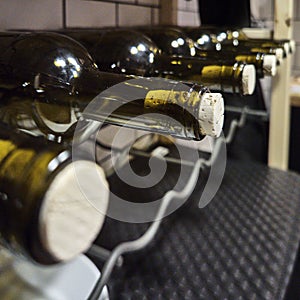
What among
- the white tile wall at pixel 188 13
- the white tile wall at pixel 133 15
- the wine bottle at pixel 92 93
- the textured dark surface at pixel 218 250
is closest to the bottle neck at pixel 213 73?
the wine bottle at pixel 92 93

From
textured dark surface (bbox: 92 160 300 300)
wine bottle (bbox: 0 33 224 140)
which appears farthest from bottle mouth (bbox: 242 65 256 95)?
textured dark surface (bbox: 92 160 300 300)

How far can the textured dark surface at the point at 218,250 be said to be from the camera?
0.46m

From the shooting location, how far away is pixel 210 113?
0.77 feet

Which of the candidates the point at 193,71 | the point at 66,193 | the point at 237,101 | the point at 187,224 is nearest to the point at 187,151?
the point at 187,224

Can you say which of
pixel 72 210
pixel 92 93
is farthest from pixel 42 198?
pixel 92 93

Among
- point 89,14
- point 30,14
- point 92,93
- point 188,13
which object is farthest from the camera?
point 188,13

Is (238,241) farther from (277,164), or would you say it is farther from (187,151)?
(277,164)

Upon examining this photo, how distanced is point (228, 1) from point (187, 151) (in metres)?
0.29

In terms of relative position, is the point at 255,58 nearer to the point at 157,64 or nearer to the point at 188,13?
the point at 157,64

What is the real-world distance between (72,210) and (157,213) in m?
0.39

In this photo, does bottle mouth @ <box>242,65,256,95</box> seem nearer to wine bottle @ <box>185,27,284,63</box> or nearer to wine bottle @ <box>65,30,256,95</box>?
wine bottle @ <box>65,30,256,95</box>

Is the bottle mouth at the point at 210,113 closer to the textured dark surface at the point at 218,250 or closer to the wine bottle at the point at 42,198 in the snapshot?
the wine bottle at the point at 42,198

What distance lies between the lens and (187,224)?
2.02 feet

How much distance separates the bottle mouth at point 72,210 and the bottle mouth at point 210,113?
0.23 feet
